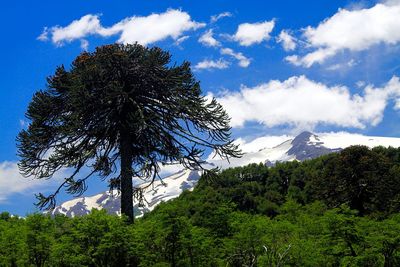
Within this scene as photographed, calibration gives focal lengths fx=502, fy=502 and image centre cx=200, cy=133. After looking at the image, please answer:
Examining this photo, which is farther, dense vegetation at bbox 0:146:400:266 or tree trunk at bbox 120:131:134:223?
tree trunk at bbox 120:131:134:223

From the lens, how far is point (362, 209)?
42031 mm

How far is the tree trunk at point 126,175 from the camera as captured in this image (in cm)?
2272

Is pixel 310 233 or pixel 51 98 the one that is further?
pixel 51 98

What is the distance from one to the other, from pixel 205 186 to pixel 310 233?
48.9 metres

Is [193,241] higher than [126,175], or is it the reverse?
[126,175]

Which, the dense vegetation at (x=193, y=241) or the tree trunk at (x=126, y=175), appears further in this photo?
the tree trunk at (x=126, y=175)

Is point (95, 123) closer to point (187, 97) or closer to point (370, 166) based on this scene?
point (187, 97)

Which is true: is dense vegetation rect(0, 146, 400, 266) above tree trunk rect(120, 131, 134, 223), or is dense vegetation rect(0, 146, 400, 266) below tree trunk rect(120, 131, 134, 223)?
below

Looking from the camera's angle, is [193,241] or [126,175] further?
[126,175]

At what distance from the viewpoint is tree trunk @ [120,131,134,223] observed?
74.5 ft

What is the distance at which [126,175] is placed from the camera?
23016mm

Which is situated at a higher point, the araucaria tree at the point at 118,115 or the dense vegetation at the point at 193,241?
the araucaria tree at the point at 118,115

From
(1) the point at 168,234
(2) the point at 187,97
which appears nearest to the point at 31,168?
(2) the point at 187,97

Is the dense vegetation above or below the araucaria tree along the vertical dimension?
below
